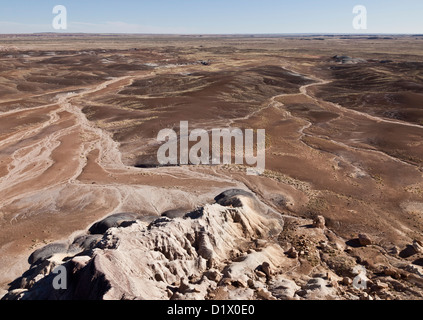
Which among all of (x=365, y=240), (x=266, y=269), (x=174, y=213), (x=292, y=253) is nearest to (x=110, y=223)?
(x=174, y=213)

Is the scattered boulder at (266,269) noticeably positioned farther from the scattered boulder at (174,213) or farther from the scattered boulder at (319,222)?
the scattered boulder at (174,213)

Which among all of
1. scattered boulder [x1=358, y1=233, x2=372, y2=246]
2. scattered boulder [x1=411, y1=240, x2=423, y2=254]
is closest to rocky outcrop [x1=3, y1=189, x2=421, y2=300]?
scattered boulder [x1=358, y1=233, x2=372, y2=246]

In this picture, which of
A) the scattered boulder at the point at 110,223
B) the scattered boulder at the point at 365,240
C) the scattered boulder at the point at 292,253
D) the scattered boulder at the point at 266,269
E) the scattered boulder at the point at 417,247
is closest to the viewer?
the scattered boulder at the point at 266,269

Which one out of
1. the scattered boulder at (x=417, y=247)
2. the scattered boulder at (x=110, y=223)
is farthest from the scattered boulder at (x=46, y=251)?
the scattered boulder at (x=417, y=247)

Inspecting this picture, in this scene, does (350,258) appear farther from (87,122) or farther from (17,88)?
(17,88)

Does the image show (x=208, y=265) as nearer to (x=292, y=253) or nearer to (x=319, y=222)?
(x=292, y=253)

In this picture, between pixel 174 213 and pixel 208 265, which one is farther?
pixel 174 213

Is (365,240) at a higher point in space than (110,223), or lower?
lower

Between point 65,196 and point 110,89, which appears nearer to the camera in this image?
point 65,196

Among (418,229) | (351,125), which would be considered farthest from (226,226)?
(351,125)

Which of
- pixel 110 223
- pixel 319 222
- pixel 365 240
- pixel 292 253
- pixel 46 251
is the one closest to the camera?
pixel 292 253

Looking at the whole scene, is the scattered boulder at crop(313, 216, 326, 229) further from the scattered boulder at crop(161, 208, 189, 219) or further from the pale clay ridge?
the scattered boulder at crop(161, 208, 189, 219)
